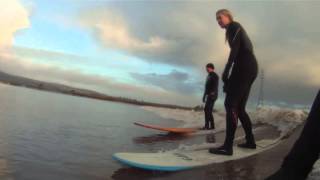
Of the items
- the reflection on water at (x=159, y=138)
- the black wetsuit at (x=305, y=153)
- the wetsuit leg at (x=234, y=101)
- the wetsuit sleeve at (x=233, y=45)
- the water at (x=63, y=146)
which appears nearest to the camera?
the black wetsuit at (x=305, y=153)

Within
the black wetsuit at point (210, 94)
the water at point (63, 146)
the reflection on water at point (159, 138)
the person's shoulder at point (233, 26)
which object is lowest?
the water at point (63, 146)

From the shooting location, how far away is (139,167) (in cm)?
581

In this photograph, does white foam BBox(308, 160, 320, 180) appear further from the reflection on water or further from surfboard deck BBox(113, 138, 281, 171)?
the reflection on water

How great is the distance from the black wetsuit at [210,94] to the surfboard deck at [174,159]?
4.94m

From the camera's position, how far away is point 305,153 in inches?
101

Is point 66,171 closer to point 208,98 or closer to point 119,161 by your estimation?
point 119,161

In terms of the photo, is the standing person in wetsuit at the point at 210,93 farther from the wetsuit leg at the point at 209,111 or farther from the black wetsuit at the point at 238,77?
the black wetsuit at the point at 238,77

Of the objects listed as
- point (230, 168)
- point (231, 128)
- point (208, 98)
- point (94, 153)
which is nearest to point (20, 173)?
point (94, 153)

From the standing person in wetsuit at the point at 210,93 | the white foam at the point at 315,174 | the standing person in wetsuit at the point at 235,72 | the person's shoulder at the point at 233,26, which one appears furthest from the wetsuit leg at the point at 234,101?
the standing person in wetsuit at the point at 210,93

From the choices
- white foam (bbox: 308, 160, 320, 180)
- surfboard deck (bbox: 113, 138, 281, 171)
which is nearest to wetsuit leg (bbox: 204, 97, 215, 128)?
surfboard deck (bbox: 113, 138, 281, 171)

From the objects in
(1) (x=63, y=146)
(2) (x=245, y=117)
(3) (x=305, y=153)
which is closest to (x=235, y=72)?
(2) (x=245, y=117)

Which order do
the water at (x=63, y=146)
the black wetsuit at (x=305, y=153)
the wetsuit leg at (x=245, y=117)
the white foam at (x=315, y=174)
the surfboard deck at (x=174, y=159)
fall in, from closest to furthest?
the black wetsuit at (x=305, y=153)
the white foam at (x=315, y=174)
the water at (x=63, y=146)
the surfboard deck at (x=174, y=159)
the wetsuit leg at (x=245, y=117)

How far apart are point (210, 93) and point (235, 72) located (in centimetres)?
539

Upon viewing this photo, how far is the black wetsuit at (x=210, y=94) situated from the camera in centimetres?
1199
